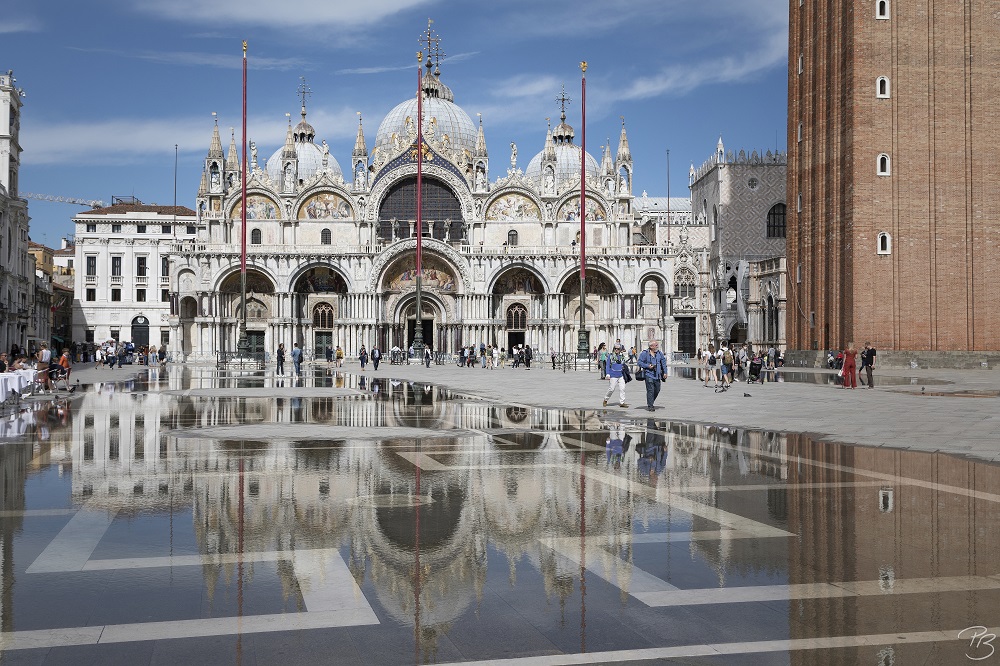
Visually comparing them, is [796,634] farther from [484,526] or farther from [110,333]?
[110,333]

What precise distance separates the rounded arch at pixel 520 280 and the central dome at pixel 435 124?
1125 centimetres

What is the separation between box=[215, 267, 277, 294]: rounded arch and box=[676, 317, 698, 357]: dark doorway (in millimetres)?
34762

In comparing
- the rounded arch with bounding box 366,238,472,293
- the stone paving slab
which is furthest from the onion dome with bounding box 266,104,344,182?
the stone paving slab

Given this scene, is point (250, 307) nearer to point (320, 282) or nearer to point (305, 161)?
point (320, 282)

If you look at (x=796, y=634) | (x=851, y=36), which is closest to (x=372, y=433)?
(x=796, y=634)

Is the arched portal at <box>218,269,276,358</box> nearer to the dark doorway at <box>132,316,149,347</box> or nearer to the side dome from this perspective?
the side dome

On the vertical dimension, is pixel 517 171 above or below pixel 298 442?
above

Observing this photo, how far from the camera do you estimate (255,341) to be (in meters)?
64.5

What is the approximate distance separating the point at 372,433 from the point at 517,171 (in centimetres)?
5302

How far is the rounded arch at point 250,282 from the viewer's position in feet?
207

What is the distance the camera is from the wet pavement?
5059 mm

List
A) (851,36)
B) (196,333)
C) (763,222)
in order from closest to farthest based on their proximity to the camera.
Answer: (851,36), (196,333), (763,222)

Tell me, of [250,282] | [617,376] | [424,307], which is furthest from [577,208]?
[617,376]

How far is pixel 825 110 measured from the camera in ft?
153
